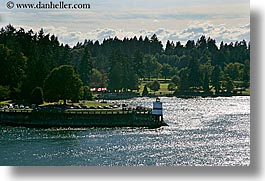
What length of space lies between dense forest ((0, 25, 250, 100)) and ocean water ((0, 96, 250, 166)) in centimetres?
45

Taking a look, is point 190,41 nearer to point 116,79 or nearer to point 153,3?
point 153,3

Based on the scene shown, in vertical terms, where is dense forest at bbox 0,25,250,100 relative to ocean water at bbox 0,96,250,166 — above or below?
above

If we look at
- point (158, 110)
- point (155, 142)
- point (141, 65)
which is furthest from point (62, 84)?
point (155, 142)

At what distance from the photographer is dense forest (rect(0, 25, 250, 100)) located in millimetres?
11797

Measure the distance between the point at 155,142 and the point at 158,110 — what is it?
6.81 ft

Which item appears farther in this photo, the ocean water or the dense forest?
the dense forest

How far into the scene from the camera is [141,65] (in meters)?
13.9

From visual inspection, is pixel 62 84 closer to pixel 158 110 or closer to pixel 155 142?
pixel 158 110

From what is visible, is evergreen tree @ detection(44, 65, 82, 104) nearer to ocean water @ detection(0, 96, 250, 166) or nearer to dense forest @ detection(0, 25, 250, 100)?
dense forest @ detection(0, 25, 250, 100)

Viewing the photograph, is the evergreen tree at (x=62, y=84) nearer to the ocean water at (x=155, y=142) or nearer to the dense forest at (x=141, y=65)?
the dense forest at (x=141, y=65)

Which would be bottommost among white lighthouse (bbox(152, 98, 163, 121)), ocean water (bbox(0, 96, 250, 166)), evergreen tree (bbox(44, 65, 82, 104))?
ocean water (bbox(0, 96, 250, 166))

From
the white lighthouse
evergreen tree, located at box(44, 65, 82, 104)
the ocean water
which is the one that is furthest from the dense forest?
the white lighthouse

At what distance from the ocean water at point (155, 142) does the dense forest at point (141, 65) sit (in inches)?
17.7

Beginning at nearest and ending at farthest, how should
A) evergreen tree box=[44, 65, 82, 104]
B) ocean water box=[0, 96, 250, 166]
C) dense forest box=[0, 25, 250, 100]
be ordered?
ocean water box=[0, 96, 250, 166], dense forest box=[0, 25, 250, 100], evergreen tree box=[44, 65, 82, 104]
